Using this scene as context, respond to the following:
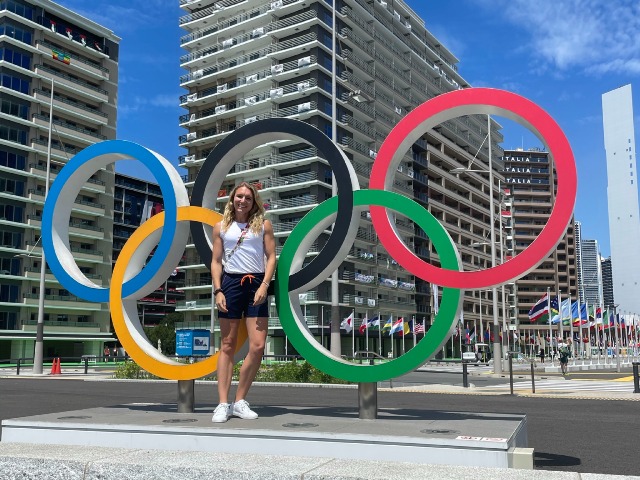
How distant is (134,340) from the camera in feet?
24.5

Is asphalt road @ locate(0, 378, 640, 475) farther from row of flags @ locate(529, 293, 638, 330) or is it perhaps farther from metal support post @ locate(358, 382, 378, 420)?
row of flags @ locate(529, 293, 638, 330)

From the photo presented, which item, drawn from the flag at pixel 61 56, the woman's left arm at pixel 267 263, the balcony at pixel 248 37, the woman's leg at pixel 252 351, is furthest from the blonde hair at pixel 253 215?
the flag at pixel 61 56

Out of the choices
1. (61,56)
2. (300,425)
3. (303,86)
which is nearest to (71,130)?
(61,56)

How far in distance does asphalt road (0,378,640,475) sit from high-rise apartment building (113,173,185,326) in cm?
7189

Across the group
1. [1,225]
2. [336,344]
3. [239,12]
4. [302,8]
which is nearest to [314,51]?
[302,8]

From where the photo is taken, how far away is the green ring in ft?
21.1

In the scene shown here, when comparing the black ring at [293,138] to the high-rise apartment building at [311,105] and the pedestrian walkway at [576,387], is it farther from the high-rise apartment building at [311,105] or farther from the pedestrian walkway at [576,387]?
the high-rise apartment building at [311,105]

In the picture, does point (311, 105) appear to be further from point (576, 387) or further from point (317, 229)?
point (317, 229)

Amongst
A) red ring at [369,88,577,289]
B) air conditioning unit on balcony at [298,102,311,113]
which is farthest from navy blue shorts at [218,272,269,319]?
air conditioning unit on balcony at [298,102,311,113]

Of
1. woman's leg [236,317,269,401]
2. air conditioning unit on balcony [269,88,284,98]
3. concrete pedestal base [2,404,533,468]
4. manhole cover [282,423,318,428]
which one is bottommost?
concrete pedestal base [2,404,533,468]

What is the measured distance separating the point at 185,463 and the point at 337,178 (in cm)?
378

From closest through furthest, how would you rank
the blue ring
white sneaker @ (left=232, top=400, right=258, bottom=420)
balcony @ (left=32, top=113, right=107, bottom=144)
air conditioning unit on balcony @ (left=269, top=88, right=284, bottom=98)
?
white sneaker @ (left=232, top=400, right=258, bottom=420) < the blue ring < balcony @ (left=32, top=113, right=107, bottom=144) < air conditioning unit on balcony @ (left=269, top=88, right=284, bottom=98)

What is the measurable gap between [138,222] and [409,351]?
3611 inches

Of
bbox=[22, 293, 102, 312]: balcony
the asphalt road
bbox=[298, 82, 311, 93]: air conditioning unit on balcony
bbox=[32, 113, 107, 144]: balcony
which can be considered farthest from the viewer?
bbox=[298, 82, 311, 93]: air conditioning unit on balcony
